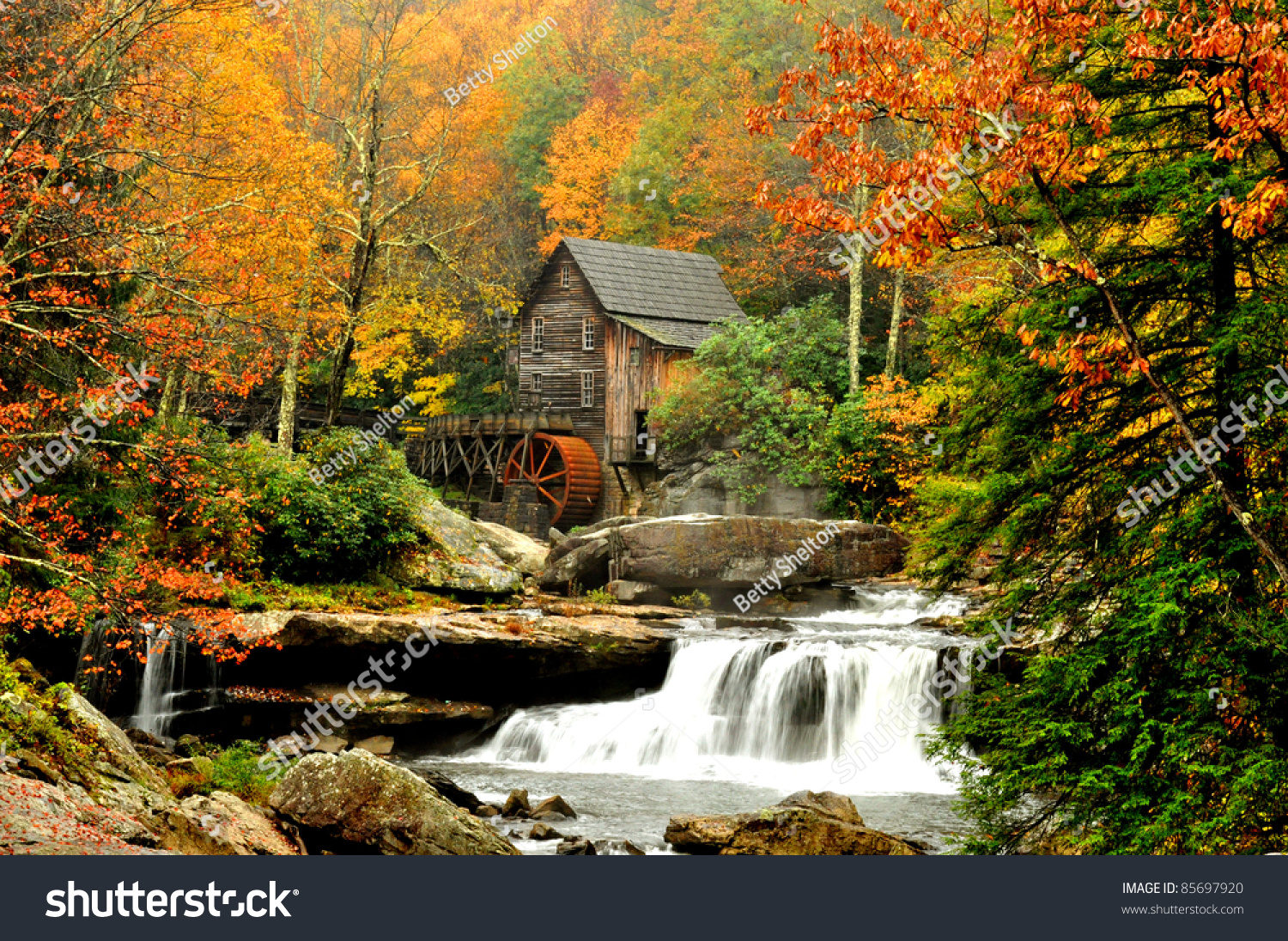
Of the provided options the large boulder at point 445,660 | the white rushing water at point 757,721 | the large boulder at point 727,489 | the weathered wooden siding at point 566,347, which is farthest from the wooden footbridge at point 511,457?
the white rushing water at point 757,721

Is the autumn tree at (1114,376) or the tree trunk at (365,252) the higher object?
the tree trunk at (365,252)

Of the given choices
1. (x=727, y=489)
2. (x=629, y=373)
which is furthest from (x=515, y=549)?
(x=629, y=373)

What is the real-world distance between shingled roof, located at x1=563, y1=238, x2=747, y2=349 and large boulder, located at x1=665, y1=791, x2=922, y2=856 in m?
25.0

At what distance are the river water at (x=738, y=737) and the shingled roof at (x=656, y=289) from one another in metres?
18.6

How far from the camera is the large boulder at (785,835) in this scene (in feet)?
31.8

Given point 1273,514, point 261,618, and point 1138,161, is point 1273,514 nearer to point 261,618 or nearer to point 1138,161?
point 1138,161

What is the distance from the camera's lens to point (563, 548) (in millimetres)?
23953

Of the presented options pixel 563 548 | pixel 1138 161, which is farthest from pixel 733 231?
pixel 1138 161

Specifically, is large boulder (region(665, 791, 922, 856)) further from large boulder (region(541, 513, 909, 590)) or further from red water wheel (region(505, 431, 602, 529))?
red water wheel (region(505, 431, 602, 529))

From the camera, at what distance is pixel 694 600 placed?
23.3m

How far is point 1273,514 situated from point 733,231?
34016 millimetres

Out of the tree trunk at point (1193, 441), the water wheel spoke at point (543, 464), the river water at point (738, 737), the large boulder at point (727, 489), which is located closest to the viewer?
A: the tree trunk at point (1193, 441)

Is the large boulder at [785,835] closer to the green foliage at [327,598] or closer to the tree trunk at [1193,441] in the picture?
the tree trunk at [1193,441]

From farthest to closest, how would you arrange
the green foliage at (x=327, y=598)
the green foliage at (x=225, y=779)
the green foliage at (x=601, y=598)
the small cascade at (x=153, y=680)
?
the green foliage at (x=601, y=598) < the green foliage at (x=327, y=598) < the small cascade at (x=153, y=680) < the green foliage at (x=225, y=779)
